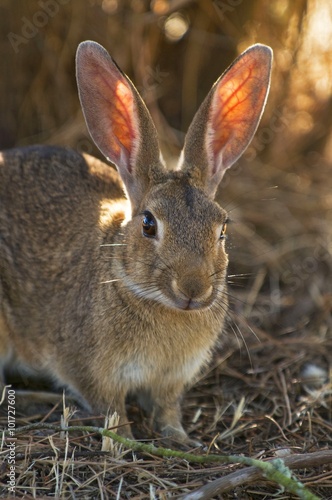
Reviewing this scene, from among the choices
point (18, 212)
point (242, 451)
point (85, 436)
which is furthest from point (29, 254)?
point (242, 451)

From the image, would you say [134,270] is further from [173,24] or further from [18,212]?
[173,24]

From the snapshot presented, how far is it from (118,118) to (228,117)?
0.59 m

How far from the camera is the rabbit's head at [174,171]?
11.7 feet

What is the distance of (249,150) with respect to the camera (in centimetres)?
666

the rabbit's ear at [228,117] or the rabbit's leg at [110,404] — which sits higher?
the rabbit's ear at [228,117]

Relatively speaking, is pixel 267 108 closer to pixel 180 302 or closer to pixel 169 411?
pixel 169 411

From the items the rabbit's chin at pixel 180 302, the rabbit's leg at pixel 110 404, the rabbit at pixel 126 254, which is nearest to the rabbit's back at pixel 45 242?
the rabbit at pixel 126 254

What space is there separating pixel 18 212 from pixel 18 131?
190 centimetres

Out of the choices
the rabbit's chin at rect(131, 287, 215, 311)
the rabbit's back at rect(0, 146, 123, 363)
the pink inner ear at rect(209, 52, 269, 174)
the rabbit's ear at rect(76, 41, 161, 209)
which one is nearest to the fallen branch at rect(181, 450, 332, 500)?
the rabbit's chin at rect(131, 287, 215, 311)

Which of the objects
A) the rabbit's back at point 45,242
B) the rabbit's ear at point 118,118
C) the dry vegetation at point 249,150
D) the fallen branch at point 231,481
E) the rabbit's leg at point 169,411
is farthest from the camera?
the dry vegetation at point 249,150

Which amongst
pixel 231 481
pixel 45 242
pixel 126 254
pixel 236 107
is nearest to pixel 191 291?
pixel 126 254

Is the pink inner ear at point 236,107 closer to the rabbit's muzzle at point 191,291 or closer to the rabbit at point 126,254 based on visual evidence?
the rabbit at point 126,254

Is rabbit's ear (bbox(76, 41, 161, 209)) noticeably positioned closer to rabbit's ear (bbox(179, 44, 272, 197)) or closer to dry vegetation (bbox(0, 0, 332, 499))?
rabbit's ear (bbox(179, 44, 272, 197))

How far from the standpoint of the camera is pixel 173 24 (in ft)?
20.4
